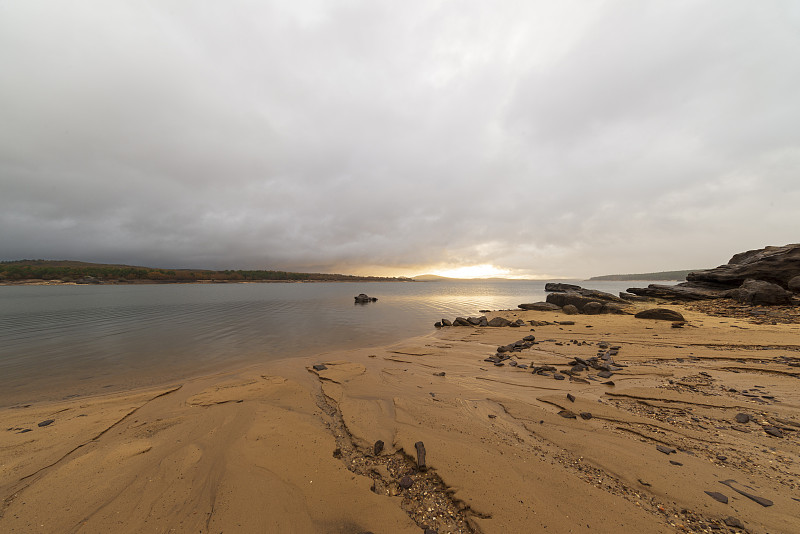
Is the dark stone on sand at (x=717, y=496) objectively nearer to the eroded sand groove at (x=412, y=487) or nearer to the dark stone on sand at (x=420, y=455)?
the eroded sand groove at (x=412, y=487)

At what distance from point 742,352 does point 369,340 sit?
1608cm

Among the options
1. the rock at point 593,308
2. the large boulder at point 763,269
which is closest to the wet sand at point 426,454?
the rock at point 593,308

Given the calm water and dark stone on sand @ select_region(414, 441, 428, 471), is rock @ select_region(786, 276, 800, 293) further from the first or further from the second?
dark stone on sand @ select_region(414, 441, 428, 471)

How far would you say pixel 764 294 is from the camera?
19.7m

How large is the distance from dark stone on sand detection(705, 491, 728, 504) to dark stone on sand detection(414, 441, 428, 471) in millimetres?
3839

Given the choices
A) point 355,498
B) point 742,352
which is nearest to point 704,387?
point 742,352

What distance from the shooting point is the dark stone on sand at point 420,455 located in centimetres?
429

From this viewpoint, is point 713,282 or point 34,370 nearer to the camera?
point 34,370

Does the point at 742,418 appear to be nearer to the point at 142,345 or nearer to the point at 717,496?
the point at 717,496

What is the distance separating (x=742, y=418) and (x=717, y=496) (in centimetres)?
342

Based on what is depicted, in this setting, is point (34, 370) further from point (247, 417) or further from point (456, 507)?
point (456, 507)

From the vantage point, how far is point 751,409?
18.6ft

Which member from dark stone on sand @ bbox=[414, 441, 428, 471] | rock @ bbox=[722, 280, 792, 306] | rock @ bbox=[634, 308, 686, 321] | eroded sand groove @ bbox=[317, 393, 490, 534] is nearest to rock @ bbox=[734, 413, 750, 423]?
eroded sand groove @ bbox=[317, 393, 490, 534]


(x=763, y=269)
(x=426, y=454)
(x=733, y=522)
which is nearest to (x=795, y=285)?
(x=763, y=269)
